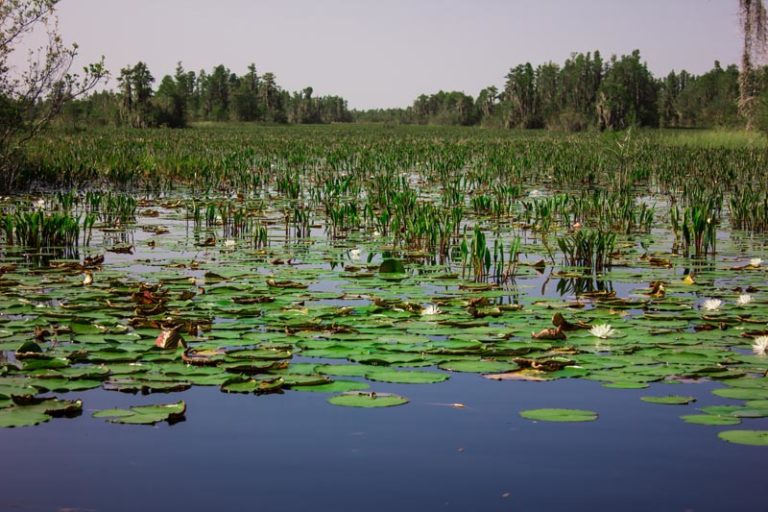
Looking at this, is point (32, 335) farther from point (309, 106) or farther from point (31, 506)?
point (309, 106)

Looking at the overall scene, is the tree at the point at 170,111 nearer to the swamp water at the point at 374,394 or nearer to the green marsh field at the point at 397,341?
the green marsh field at the point at 397,341

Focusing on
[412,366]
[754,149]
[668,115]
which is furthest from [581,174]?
[668,115]

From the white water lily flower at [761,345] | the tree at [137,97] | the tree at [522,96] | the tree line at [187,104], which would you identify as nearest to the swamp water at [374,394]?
the white water lily flower at [761,345]

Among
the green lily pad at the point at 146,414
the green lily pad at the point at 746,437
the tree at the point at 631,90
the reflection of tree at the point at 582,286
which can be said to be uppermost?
the tree at the point at 631,90

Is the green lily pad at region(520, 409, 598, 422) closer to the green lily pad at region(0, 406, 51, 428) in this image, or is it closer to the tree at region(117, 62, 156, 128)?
the green lily pad at region(0, 406, 51, 428)

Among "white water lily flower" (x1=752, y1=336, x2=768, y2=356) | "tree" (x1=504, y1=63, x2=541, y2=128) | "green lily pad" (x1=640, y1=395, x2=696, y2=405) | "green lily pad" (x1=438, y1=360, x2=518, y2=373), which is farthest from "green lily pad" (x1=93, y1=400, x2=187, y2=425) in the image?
"tree" (x1=504, y1=63, x2=541, y2=128)

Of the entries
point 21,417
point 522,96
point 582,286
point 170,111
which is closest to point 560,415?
point 21,417

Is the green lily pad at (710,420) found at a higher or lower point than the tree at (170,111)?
lower

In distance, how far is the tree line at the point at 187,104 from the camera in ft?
215

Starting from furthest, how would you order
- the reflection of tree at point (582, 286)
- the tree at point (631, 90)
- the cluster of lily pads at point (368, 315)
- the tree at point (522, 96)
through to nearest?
1. the tree at point (522, 96)
2. the tree at point (631, 90)
3. the reflection of tree at point (582, 286)
4. the cluster of lily pads at point (368, 315)

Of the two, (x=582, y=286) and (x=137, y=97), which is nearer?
(x=582, y=286)

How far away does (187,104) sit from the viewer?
108 metres

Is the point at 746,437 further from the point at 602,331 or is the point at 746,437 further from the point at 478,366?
the point at 602,331

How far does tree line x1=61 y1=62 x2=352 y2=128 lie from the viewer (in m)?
65.5
